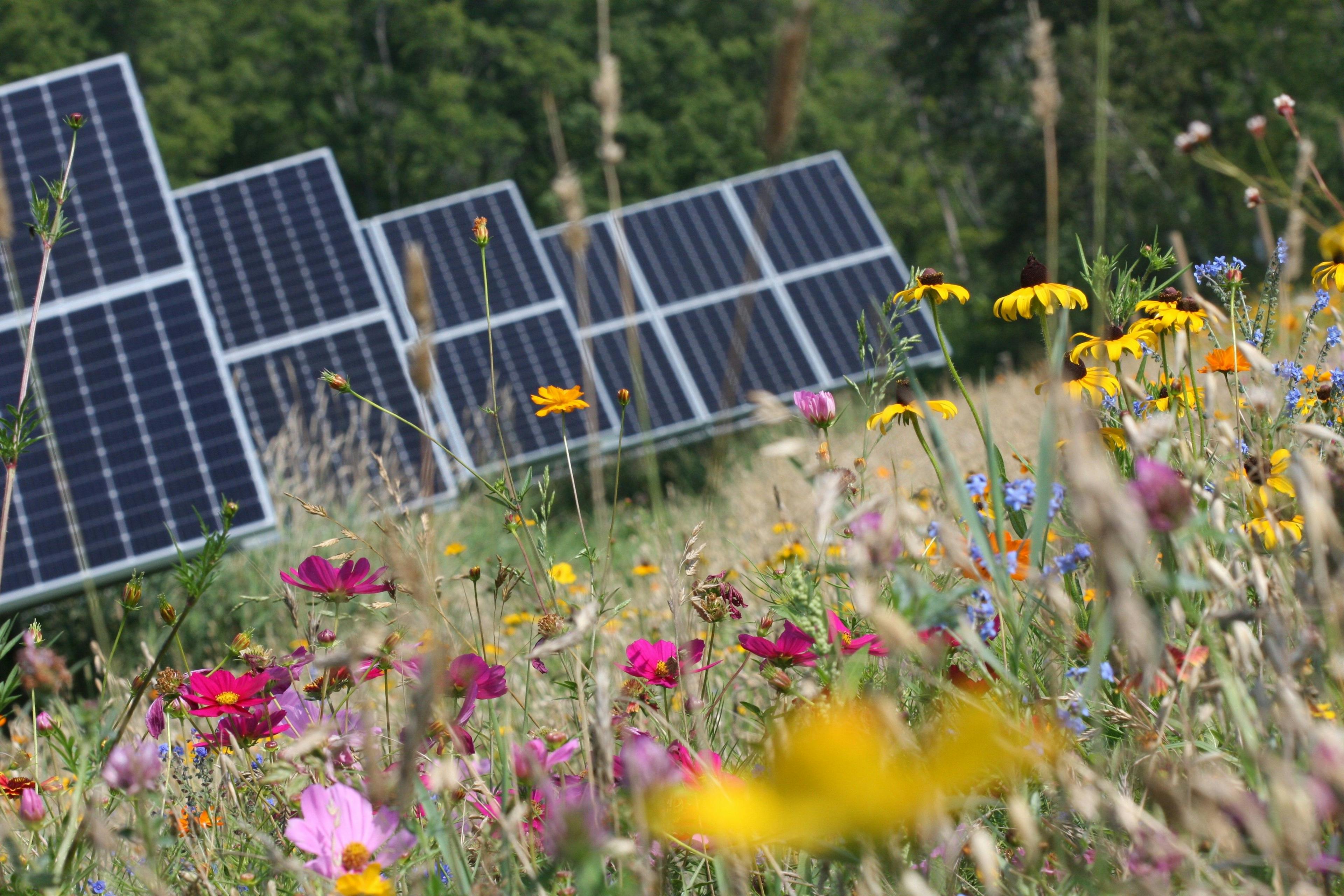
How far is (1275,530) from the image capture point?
1049 mm

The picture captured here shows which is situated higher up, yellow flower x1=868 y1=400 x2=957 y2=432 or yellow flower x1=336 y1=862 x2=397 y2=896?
yellow flower x1=336 y1=862 x2=397 y2=896

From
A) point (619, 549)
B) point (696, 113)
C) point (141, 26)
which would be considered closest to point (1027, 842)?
point (619, 549)

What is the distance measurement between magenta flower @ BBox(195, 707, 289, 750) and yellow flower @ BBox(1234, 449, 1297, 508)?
3.62 ft

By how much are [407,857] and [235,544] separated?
3.09m

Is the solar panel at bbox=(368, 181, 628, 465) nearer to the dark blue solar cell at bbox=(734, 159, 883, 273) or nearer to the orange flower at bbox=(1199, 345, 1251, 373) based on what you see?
the dark blue solar cell at bbox=(734, 159, 883, 273)

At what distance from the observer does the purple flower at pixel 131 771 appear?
0.83m

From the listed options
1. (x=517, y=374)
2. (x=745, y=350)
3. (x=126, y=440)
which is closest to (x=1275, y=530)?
(x=126, y=440)

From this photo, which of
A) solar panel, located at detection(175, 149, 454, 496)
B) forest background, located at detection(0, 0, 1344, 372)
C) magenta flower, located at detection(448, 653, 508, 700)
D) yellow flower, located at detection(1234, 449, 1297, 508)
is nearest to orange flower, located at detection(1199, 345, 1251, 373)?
yellow flower, located at detection(1234, 449, 1297, 508)

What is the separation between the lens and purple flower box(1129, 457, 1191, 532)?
28.2 inches

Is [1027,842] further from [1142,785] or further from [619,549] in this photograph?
[619,549]

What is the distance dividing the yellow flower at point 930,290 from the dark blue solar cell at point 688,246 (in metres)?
7.50

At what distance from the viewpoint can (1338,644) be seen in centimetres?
78

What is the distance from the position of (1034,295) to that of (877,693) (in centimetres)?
101

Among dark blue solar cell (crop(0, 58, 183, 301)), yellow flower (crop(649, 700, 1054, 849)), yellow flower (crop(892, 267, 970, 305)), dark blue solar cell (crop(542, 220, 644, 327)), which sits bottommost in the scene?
dark blue solar cell (crop(542, 220, 644, 327))
